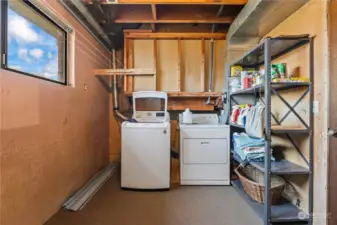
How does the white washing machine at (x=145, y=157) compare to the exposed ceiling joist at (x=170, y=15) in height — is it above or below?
below

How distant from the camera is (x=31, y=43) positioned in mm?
2057

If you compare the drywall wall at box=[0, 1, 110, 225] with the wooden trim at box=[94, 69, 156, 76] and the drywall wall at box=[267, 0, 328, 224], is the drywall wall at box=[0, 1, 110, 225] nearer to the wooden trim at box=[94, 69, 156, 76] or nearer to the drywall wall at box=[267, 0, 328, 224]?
the wooden trim at box=[94, 69, 156, 76]

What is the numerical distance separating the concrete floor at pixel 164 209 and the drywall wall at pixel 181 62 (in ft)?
5.50

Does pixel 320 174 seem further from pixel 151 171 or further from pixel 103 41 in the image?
pixel 103 41

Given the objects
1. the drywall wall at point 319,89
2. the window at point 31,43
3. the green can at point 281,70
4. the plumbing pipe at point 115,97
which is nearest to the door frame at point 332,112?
the drywall wall at point 319,89

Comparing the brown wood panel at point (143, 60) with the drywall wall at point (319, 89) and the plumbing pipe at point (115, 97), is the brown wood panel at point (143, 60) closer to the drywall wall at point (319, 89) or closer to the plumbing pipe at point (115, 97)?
the plumbing pipe at point (115, 97)

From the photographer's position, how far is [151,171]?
3045 millimetres

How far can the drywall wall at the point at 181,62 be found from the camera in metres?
3.98

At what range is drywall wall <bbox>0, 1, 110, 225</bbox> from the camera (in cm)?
164

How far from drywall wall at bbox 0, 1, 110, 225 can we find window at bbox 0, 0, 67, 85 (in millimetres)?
121

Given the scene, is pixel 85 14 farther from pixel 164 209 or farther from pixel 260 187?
pixel 260 187

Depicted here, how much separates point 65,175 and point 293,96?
2.46m

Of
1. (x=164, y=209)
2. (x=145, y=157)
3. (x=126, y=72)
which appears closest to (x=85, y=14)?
(x=126, y=72)

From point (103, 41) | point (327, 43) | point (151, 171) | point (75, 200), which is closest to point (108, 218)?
point (75, 200)
